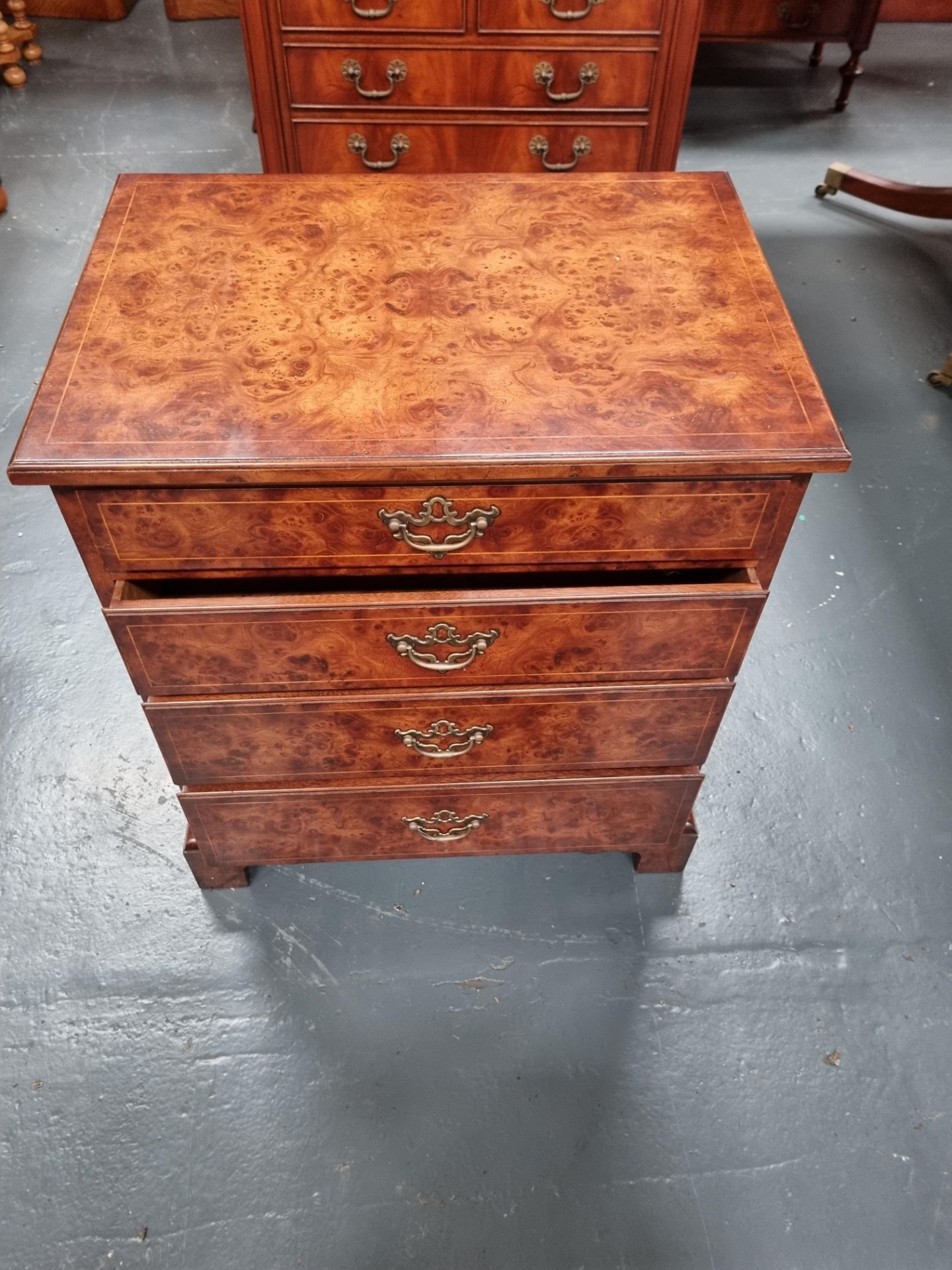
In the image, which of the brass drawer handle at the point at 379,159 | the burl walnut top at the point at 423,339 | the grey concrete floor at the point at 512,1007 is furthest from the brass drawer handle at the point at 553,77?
the grey concrete floor at the point at 512,1007

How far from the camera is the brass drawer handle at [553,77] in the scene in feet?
5.41

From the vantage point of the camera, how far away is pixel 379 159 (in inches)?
69.9

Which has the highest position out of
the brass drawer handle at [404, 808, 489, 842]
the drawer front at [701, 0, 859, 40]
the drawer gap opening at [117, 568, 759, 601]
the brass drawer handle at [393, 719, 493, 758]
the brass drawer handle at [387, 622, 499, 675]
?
the drawer gap opening at [117, 568, 759, 601]

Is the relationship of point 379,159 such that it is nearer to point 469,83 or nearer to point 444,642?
point 469,83

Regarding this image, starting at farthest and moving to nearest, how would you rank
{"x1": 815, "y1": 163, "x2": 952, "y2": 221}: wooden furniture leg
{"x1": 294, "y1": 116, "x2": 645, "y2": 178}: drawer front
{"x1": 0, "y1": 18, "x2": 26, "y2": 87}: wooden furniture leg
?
1. {"x1": 0, "y1": 18, "x2": 26, "y2": 87}: wooden furniture leg
2. {"x1": 815, "y1": 163, "x2": 952, "y2": 221}: wooden furniture leg
3. {"x1": 294, "y1": 116, "x2": 645, "y2": 178}: drawer front

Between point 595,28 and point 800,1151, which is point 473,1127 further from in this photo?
point 595,28

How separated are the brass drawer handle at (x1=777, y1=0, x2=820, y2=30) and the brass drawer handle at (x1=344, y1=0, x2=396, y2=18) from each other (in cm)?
179

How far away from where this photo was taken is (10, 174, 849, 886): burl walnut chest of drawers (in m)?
0.92

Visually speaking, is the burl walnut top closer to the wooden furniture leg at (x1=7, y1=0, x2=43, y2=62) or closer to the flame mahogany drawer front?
the flame mahogany drawer front

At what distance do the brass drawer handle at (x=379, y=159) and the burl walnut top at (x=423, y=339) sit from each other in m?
0.59

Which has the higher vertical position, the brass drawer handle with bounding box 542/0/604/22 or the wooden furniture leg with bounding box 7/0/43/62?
the brass drawer handle with bounding box 542/0/604/22

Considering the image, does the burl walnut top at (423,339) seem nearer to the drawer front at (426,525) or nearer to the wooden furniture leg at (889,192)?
the drawer front at (426,525)

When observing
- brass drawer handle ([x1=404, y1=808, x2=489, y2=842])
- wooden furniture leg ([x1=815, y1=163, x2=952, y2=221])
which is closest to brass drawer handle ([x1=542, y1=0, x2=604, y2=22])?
brass drawer handle ([x1=404, y1=808, x2=489, y2=842])

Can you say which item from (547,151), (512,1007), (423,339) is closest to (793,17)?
(547,151)
